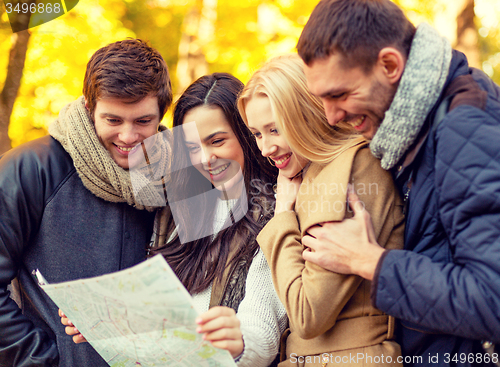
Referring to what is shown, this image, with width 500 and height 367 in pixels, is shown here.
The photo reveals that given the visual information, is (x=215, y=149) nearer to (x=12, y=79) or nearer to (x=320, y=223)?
(x=320, y=223)

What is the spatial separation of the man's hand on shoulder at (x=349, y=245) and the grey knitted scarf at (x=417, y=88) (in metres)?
0.29

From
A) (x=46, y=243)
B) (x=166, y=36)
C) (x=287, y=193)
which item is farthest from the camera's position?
(x=166, y=36)

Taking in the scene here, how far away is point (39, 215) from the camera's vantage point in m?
2.24

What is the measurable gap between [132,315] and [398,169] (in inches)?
44.4

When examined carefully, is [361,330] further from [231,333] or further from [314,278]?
[231,333]

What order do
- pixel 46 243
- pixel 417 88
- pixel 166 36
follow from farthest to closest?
pixel 166 36, pixel 46 243, pixel 417 88

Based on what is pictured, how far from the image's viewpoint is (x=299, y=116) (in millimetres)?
1965

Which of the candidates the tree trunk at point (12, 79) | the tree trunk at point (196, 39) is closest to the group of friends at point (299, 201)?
the tree trunk at point (12, 79)

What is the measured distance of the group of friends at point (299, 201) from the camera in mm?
1324

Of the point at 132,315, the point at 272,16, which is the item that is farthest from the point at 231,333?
the point at 272,16

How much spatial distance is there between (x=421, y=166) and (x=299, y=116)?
68 cm

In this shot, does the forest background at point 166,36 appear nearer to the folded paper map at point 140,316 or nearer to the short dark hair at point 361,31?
the folded paper map at point 140,316

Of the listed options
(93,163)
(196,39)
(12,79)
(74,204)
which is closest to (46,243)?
(74,204)

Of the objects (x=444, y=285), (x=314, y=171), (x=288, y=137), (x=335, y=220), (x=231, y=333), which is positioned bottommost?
(x=231, y=333)
